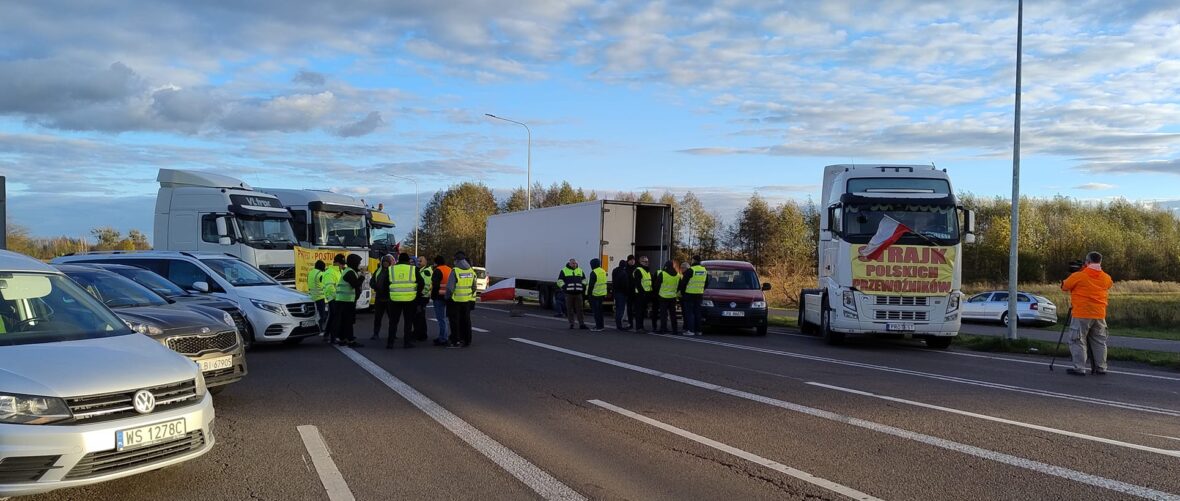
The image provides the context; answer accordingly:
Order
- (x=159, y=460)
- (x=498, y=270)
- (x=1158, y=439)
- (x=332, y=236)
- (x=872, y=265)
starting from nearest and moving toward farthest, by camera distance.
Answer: (x=159, y=460) → (x=1158, y=439) → (x=872, y=265) → (x=332, y=236) → (x=498, y=270)

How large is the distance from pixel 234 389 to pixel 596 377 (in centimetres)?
444

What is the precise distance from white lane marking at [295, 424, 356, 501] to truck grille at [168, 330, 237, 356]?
65.1 inches

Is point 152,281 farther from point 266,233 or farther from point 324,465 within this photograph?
point 266,233

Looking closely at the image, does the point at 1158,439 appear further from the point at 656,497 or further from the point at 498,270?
the point at 498,270

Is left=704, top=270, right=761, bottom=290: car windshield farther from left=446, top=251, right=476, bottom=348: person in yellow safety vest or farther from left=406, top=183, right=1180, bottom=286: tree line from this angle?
left=406, top=183, right=1180, bottom=286: tree line

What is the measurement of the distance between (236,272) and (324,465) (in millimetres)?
9671

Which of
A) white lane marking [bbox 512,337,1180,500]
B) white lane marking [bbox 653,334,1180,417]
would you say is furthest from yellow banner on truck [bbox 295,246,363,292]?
white lane marking [bbox 512,337,1180,500]

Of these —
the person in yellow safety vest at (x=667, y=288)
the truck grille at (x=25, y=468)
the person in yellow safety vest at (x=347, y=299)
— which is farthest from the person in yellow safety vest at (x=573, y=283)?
the truck grille at (x=25, y=468)

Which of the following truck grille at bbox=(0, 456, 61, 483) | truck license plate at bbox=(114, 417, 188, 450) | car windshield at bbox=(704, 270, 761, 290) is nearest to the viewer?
truck grille at bbox=(0, 456, 61, 483)

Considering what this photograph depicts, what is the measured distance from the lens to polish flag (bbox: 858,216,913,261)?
15.1 meters

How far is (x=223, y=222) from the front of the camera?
19562mm

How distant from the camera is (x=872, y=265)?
596 inches

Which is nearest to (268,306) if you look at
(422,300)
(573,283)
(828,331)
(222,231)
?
(422,300)

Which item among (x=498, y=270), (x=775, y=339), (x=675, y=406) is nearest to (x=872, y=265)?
(x=775, y=339)
